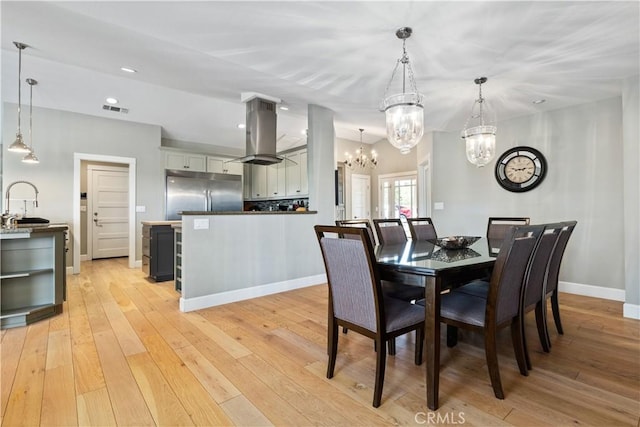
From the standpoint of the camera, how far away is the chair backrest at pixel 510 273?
5.27 ft

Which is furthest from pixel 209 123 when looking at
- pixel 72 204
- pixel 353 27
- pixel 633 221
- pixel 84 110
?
pixel 633 221

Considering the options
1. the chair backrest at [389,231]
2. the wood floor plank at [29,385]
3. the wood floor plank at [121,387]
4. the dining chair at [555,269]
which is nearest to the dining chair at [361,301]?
the wood floor plank at [121,387]

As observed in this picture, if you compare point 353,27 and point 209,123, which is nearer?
point 353,27

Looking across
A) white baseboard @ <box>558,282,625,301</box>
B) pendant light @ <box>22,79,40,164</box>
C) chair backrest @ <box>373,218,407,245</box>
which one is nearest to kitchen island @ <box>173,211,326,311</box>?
chair backrest @ <box>373,218,407,245</box>

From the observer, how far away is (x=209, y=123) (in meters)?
5.88

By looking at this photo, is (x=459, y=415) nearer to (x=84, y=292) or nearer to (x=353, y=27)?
(x=353, y=27)

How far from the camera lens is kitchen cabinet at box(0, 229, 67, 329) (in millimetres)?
2707

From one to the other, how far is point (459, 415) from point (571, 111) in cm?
418

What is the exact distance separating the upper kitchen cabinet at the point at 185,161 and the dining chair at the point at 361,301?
5176 millimetres

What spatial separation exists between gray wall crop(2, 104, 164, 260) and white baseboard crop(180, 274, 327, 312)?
3131 mm

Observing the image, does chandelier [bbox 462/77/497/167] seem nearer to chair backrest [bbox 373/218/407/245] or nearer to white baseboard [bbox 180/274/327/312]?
chair backrest [bbox 373/218/407/245]

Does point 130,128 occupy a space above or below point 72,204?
above

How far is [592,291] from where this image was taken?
3734 mm

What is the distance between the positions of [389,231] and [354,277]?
1.54m
